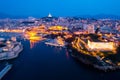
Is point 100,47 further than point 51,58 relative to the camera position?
Yes

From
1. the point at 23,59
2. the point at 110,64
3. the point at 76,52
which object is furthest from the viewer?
the point at 76,52

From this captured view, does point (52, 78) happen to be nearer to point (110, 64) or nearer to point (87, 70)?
point (87, 70)

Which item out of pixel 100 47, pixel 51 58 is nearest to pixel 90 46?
pixel 100 47

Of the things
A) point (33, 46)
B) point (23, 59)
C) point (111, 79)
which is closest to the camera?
point (111, 79)

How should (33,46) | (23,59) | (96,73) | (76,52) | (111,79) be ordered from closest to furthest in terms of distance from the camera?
(111,79)
(96,73)
(23,59)
(76,52)
(33,46)

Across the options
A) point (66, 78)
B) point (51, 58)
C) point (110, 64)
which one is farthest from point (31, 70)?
point (110, 64)

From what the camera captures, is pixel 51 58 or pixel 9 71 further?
pixel 51 58

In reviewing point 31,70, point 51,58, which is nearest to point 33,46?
point 51,58

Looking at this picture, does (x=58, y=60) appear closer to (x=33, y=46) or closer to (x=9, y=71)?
(x=9, y=71)

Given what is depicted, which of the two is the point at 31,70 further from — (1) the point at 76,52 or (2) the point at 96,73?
(1) the point at 76,52

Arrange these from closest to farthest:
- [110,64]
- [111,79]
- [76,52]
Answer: [111,79] < [110,64] < [76,52]
